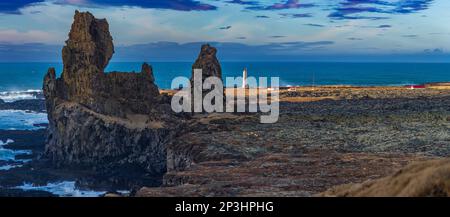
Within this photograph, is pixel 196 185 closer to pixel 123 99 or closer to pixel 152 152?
pixel 152 152

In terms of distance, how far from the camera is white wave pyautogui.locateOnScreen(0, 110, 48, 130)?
259ft

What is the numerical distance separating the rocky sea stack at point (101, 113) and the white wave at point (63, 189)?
16.9ft

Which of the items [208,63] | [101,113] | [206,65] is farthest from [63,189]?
[208,63]

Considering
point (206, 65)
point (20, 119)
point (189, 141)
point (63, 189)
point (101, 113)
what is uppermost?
point (206, 65)

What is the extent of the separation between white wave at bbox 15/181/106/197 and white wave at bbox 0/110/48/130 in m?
32.4

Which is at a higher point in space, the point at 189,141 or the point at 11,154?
the point at 189,141

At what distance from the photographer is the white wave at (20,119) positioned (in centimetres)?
7880

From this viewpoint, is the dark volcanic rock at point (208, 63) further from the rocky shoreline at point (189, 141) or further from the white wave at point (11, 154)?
the white wave at point (11, 154)

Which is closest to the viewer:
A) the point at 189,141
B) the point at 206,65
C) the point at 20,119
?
the point at 189,141

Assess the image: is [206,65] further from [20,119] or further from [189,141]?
[20,119]

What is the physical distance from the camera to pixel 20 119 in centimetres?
8781

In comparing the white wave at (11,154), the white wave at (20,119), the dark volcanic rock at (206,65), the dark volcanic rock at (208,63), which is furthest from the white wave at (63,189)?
the white wave at (20,119)

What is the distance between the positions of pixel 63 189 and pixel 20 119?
4656cm
